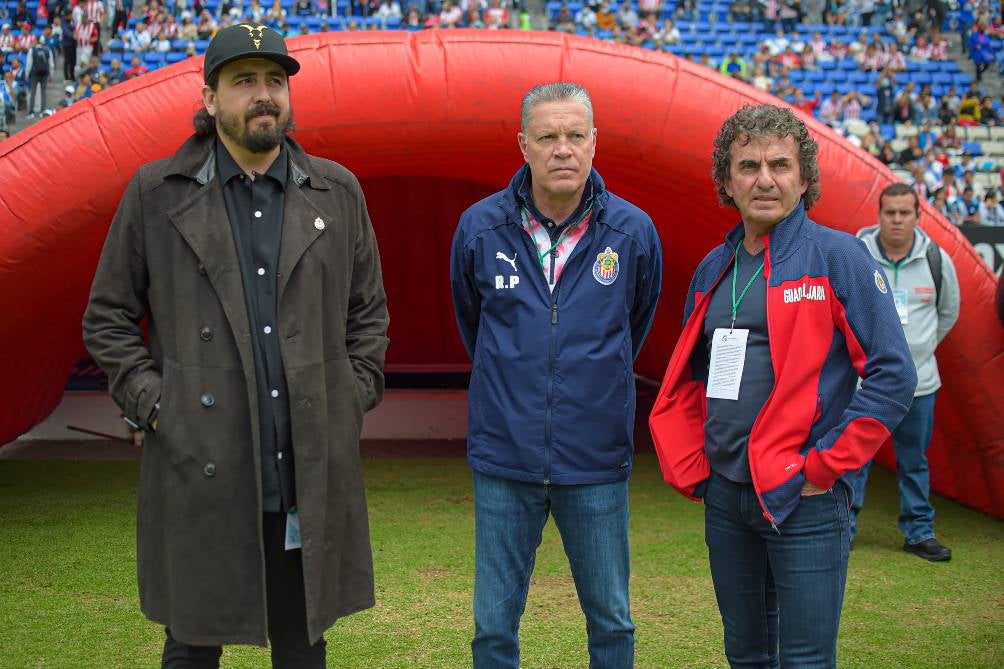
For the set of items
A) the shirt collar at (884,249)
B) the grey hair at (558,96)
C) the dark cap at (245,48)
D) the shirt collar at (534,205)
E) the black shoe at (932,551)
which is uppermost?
the dark cap at (245,48)

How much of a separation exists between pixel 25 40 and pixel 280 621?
16560 millimetres

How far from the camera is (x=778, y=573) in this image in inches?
87.0

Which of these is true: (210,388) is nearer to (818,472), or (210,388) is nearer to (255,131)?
(255,131)

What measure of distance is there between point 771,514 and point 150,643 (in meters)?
2.34

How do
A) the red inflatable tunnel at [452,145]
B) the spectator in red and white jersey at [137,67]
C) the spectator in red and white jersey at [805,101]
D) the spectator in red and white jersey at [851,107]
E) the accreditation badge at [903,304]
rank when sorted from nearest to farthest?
the red inflatable tunnel at [452,145] < the accreditation badge at [903,304] < the spectator in red and white jersey at [137,67] < the spectator in red and white jersey at [805,101] < the spectator in red and white jersey at [851,107]

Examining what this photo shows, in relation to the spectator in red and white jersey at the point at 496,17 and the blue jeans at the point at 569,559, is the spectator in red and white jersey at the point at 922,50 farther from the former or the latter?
the blue jeans at the point at 569,559

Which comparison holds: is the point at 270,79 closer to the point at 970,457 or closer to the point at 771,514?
the point at 771,514

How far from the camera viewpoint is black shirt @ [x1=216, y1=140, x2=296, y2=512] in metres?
2.20

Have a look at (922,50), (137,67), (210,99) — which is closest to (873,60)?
(922,50)

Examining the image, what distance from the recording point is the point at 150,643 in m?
3.53

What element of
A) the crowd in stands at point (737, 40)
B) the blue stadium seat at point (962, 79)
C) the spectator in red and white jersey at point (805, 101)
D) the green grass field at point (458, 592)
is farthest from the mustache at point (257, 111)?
the blue stadium seat at point (962, 79)

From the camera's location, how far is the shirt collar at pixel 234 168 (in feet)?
7.41

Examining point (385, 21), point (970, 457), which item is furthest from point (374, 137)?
point (385, 21)

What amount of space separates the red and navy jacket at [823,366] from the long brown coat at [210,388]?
945mm
